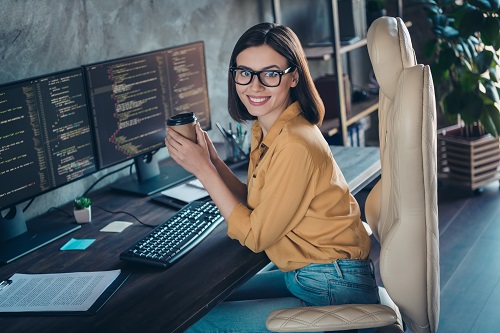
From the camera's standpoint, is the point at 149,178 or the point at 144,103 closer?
the point at 144,103

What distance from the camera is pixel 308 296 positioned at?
6.18ft

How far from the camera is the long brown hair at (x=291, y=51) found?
193 centimetres

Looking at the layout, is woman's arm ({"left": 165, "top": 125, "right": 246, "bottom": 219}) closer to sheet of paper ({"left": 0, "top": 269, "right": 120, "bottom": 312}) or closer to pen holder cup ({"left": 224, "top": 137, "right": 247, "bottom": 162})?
sheet of paper ({"left": 0, "top": 269, "right": 120, "bottom": 312})

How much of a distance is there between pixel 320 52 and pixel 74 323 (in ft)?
7.51

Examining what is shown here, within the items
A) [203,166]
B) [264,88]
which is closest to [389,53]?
[264,88]


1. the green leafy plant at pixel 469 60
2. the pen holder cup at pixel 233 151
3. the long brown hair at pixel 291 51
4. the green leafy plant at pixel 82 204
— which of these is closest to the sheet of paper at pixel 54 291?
A: the green leafy plant at pixel 82 204

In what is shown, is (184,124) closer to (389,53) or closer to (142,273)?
(142,273)

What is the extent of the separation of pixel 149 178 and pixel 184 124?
25.7 inches

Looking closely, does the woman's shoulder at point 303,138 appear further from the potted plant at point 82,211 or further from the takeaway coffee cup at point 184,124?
the potted plant at point 82,211

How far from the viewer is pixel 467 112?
3818mm

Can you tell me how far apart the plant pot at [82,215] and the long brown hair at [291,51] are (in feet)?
2.20

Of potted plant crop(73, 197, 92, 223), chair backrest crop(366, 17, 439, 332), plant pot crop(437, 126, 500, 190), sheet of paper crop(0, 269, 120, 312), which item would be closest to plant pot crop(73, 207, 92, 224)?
potted plant crop(73, 197, 92, 223)

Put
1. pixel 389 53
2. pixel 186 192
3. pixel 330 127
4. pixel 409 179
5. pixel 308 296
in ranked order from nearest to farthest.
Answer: pixel 409 179
pixel 389 53
pixel 308 296
pixel 186 192
pixel 330 127

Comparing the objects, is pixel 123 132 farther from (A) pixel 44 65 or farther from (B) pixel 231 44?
(B) pixel 231 44
